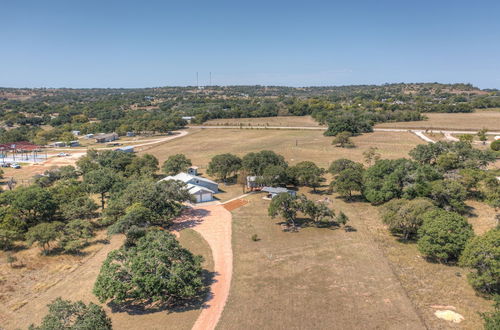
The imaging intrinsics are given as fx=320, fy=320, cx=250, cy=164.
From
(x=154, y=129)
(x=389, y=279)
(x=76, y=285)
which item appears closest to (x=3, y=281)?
(x=76, y=285)

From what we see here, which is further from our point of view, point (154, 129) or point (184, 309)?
point (154, 129)

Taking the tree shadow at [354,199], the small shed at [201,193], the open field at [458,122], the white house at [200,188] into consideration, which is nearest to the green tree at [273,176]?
the white house at [200,188]

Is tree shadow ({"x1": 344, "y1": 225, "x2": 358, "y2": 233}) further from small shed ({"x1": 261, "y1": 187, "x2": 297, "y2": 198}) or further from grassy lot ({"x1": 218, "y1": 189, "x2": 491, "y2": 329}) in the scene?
small shed ({"x1": 261, "y1": 187, "x2": 297, "y2": 198})

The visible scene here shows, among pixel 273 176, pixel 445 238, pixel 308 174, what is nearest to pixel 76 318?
pixel 445 238

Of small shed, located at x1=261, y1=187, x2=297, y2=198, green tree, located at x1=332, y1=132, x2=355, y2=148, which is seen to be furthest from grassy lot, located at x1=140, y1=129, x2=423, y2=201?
small shed, located at x1=261, y1=187, x2=297, y2=198

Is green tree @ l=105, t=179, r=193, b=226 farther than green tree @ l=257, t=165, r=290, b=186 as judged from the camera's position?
No

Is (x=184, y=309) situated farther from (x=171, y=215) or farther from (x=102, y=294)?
(x=171, y=215)
